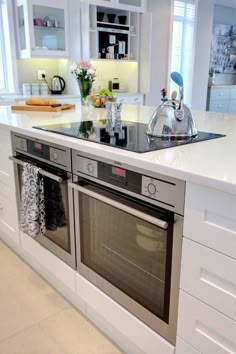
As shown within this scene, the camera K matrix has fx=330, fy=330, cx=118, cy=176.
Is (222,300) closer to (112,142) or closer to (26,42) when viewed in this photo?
(112,142)

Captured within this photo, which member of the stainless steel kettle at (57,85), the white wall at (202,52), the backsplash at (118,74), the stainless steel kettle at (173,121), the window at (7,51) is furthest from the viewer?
the white wall at (202,52)

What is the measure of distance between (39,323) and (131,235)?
0.78m

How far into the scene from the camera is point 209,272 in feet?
3.31

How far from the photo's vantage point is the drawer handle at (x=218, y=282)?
96 centimetres

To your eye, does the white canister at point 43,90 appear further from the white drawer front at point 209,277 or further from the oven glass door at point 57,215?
the white drawer front at point 209,277

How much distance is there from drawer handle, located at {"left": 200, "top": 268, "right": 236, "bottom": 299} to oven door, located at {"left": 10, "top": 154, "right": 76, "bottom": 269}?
2.40ft

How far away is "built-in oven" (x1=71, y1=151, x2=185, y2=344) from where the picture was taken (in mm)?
1104

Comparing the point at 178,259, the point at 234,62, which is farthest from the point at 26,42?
the point at 234,62

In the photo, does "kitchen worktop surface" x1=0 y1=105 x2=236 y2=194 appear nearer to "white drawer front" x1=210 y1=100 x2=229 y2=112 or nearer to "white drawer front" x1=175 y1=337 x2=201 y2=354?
"white drawer front" x1=175 y1=337 x2=201 y2=354

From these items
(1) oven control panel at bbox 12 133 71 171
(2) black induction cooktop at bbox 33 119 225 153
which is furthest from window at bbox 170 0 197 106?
(1) oven control panel at bbox 12 133 71 171

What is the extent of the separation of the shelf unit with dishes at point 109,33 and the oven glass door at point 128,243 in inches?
139

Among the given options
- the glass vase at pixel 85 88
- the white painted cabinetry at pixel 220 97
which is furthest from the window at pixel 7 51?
the white painted cabinetry at pixel 220 97

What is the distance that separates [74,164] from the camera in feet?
4.82

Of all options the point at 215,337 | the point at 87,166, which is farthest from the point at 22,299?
the point at 215,337
